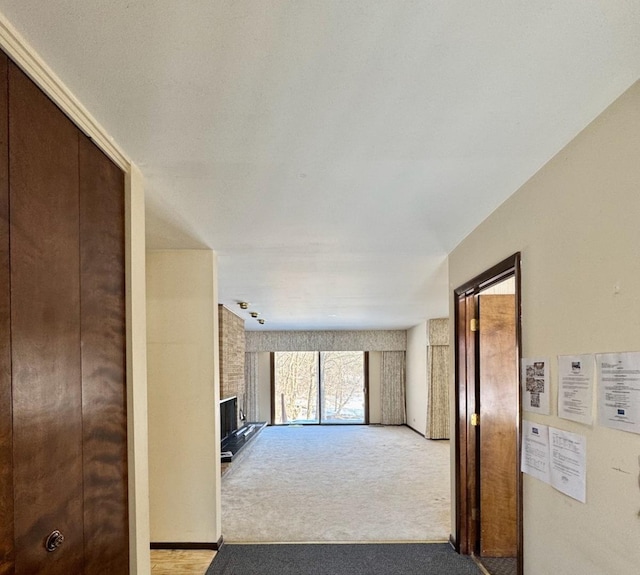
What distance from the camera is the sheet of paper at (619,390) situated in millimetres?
1499

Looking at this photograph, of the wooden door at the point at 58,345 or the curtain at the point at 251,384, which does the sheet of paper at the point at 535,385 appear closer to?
the wooden door at the point at 58,345

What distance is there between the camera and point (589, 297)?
177 cm

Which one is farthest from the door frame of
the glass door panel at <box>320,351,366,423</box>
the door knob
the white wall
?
the glass door panel at <box>320,351,366,423</box>

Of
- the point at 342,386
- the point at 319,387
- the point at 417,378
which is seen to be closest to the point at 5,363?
the point at 417,378

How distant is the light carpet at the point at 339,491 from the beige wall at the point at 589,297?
2.29m

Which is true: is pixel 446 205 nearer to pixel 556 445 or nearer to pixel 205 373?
pixel 556 445

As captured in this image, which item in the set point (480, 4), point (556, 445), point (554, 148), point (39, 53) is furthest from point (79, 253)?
point (556, 445)

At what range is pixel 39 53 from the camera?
131cm

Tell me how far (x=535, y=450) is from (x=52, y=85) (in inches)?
90.7

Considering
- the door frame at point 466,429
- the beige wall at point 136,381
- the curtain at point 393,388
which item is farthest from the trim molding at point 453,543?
the curtain at point 393,388

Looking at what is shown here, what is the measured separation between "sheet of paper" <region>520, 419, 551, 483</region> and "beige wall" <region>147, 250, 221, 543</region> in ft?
7.37

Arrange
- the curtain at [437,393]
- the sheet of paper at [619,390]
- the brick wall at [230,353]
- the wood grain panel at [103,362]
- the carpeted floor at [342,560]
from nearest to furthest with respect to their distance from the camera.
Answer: the sheet of paper at [619,390]
the wood grain panel at [103,362]
the carpeted floor at [342,560]
the brick wall at [230,353]
the curtain at [437,393]

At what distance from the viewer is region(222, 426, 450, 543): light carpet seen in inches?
168

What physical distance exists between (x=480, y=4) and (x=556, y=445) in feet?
5.48
